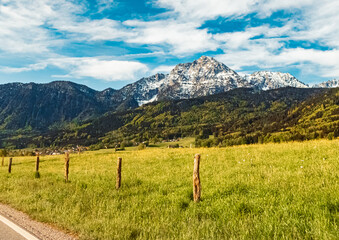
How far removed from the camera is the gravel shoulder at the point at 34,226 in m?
7.96

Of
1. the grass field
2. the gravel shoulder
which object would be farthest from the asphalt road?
the grass field

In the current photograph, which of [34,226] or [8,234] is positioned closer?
[8,234]

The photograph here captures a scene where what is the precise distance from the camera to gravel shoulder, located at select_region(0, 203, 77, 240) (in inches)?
313

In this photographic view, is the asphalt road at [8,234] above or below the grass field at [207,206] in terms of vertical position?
below

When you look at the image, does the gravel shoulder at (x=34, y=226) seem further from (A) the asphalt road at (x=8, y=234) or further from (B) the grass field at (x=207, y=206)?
(A) the asphalt road at (x=8, y=234)

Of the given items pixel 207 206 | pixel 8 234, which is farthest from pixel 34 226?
pixel 207 206

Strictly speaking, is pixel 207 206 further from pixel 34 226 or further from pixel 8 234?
pixel 8 234

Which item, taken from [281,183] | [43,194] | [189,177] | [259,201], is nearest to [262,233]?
[259,201]

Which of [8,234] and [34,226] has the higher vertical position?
[8,234]

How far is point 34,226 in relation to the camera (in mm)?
9062

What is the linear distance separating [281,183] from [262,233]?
14.2 ft

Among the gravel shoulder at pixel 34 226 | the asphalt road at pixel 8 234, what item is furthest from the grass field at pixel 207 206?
the asphalt road at pixel 8 234

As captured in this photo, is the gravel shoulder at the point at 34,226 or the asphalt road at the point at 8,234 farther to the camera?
the gravel shoulder at the point at 34,226

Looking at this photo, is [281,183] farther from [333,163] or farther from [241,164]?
[241,164]
